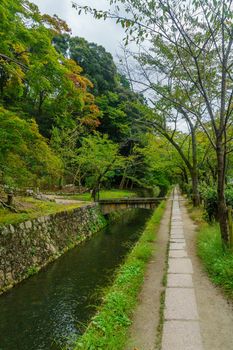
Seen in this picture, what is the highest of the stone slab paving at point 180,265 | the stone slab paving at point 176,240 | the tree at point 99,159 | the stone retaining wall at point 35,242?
the tree at point 99,159

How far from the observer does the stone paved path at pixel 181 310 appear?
2.99 metres

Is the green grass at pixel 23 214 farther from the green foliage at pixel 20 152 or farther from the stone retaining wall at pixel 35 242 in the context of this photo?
the green foliage at pixel 20 152

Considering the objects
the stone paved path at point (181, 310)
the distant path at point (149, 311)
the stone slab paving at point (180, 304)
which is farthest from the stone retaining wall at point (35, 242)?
the stone slab paving at point (180, 304)

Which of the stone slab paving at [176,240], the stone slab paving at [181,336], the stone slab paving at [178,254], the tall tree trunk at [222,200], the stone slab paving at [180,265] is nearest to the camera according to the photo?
the stone slab paving at [181,336]

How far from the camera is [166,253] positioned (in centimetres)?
709

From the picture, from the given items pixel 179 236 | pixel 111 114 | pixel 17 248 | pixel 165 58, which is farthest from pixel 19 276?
pixel 111 114

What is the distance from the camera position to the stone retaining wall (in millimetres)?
7570

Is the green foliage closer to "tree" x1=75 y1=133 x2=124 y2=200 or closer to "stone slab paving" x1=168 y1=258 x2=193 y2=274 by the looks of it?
"stone slab paving" x1=168 y1=258 x2=193 y2=274

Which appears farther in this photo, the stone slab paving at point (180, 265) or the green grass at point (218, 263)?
the stone slab paving at point (180, 265)

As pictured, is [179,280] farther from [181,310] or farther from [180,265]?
Answer: [181,310]

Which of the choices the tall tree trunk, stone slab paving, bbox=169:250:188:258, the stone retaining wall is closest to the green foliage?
the stone retaining wall

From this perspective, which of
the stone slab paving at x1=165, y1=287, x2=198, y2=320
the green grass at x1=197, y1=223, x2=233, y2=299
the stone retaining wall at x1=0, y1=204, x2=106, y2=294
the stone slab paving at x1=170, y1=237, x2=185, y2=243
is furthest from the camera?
the stone slab paving at x1=170, y1=237, x2=185, y2=243

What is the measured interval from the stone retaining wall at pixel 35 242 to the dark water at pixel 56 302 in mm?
316

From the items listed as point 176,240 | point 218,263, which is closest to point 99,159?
point 176,240
